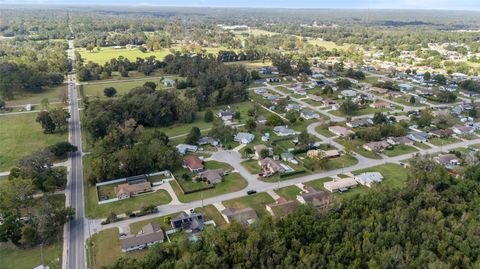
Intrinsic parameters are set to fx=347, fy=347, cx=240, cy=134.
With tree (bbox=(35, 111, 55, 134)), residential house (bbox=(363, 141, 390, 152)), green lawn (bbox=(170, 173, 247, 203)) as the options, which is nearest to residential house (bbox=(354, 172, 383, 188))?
residential house (bbox=(363, 141, 390, 152))

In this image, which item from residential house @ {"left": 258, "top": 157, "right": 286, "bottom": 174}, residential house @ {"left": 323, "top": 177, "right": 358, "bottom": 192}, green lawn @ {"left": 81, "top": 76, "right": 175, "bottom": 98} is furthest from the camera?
green lawn @ {"left": 81, "top": 76, "right": 175, "bottom": 98}

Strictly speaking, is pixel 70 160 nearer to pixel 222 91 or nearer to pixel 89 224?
pixel 89 224

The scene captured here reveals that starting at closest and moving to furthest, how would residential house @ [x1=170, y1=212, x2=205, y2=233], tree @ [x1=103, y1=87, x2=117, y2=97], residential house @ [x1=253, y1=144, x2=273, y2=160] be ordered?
1. residential house @ [x1=170, y1=212, x2=205, y2=233]
2. residential house @ [x1=253, y1=144, x2=273, y2=160]
3. tree @ [x1=103, y1=87, x2=117, y2=97]

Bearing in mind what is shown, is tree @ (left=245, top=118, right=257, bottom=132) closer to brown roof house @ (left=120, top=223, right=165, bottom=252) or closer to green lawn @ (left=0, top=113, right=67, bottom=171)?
green lawn @ (left=0, top=113, right=67, bottom=171)

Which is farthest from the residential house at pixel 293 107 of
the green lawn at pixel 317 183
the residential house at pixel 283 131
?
the green lawn at pixel 317 183

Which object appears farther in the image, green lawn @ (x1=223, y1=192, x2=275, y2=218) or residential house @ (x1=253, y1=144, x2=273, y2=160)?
residential house @ (x1=253, y1=144, x2=273, y2=160)

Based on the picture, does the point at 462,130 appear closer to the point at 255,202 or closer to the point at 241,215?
the point at 255,202
